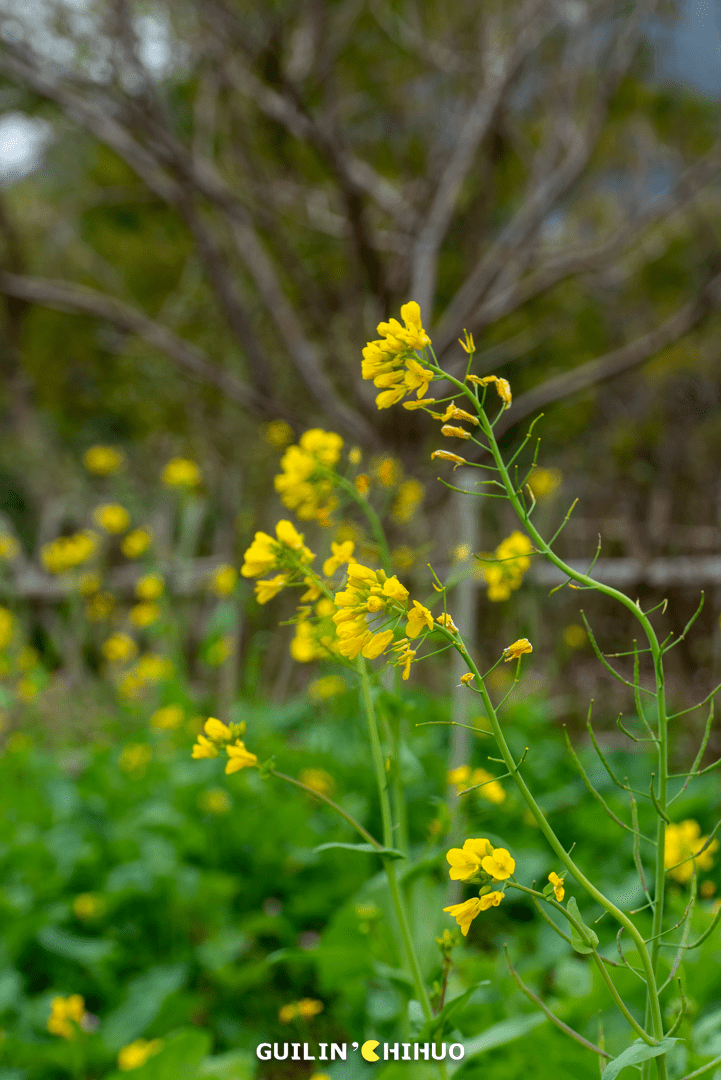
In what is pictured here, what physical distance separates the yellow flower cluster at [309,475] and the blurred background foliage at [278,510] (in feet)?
0.34

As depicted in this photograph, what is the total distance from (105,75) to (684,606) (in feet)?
9.95

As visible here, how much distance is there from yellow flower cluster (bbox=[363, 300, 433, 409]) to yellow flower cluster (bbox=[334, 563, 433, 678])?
0.14 meters

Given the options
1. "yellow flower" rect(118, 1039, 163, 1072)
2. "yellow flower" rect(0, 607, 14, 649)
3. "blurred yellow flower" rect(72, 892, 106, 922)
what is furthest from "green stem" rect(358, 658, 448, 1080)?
"yellow flower" rect(0, 607, 14, 649)

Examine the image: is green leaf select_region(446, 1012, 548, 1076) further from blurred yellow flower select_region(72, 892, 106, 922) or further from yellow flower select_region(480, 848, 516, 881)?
blurred yellow flower select_region(72, 892, 106, 922)

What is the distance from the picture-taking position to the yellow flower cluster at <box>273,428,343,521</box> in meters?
0.93

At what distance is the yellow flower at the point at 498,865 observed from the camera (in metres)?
0.53

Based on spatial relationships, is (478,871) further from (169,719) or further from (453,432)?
(169,719)

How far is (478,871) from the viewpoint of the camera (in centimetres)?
55

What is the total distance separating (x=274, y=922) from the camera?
1564 millimetres

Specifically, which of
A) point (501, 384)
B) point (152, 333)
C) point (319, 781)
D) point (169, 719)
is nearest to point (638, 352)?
point (152, 333)

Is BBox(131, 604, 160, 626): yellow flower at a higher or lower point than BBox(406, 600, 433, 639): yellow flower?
lower

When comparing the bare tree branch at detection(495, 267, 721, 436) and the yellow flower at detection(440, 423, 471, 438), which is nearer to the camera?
the yellow flower at detection(440, 423, 471, 438)

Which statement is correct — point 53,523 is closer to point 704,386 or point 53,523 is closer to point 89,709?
point 89,709

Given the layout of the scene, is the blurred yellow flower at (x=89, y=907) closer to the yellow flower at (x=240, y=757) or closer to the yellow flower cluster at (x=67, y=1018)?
the yellow flower cluster at (x=67, y=1018)
